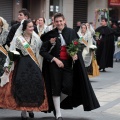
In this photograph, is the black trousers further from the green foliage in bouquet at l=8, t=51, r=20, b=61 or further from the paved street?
the paved street

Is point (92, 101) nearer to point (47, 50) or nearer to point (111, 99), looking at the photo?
point (47, 50)

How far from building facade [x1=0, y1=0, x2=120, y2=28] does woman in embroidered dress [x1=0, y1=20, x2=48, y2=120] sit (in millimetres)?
13557

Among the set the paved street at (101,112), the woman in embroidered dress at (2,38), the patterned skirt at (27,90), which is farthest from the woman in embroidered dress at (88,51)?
the patterned skirt at (27,90)

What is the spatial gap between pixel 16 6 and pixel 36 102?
16.3m

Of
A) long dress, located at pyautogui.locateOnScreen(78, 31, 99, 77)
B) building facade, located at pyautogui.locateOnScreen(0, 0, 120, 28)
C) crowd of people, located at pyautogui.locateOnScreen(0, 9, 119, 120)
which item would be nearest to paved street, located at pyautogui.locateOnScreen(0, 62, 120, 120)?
crowd of people, located at pyautogui.locateOnScreen(0, 9, 119, 120)

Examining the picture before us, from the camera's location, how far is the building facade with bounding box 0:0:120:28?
23188 millimetres

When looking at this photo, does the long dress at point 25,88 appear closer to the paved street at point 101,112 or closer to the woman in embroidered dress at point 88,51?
the paved street at point 101,112

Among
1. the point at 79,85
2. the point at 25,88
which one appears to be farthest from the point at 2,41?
the point at 79,85

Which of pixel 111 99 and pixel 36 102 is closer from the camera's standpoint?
pixel 36 102

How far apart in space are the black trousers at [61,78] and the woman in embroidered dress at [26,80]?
185 mm

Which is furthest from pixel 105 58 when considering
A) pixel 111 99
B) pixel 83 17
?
pixel 83 17

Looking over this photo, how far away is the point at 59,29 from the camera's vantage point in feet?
24.0

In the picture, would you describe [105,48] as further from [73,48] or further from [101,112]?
[73,48]

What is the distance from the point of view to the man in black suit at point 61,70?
23.6 ft
